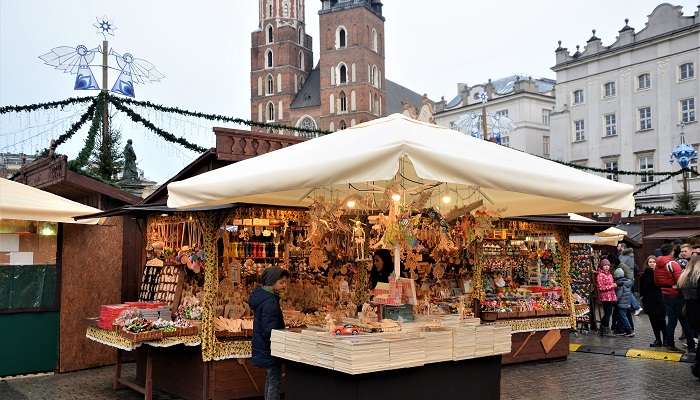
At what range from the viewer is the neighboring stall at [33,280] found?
9.06 metres

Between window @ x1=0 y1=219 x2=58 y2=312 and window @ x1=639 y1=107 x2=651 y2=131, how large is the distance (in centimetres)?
3416

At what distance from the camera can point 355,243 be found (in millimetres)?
8516

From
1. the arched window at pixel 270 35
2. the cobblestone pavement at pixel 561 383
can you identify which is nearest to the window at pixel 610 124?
the cobblestone pavement at pixel 561 383

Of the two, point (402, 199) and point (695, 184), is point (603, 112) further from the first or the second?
point (402, 199)

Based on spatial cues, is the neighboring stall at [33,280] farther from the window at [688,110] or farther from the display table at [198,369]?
the window at [688,110]

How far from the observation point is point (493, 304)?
1026cm

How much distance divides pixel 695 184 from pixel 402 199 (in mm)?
32417

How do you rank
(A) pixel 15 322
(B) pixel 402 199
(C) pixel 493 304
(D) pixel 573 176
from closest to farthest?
(D) pixel 573 176 → (B) pixel 402 199 → (A) pixel 15 322 → (C) pixel 493 304

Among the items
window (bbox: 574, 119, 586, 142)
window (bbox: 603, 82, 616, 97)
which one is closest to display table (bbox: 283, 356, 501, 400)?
window (bbox: 603, 82, 616, 97)

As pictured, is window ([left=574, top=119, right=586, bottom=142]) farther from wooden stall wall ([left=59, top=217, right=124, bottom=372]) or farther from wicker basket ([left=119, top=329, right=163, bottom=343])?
wicker basket ([left=119, top=329, right=163, bottom=343])

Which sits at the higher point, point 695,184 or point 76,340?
point 695,184

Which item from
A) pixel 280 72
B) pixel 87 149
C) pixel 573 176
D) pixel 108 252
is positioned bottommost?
pixel 108 252

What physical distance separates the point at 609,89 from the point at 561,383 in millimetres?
33494

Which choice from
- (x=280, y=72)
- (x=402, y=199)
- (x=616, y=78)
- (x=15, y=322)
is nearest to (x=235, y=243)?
(x=402, y=199)
